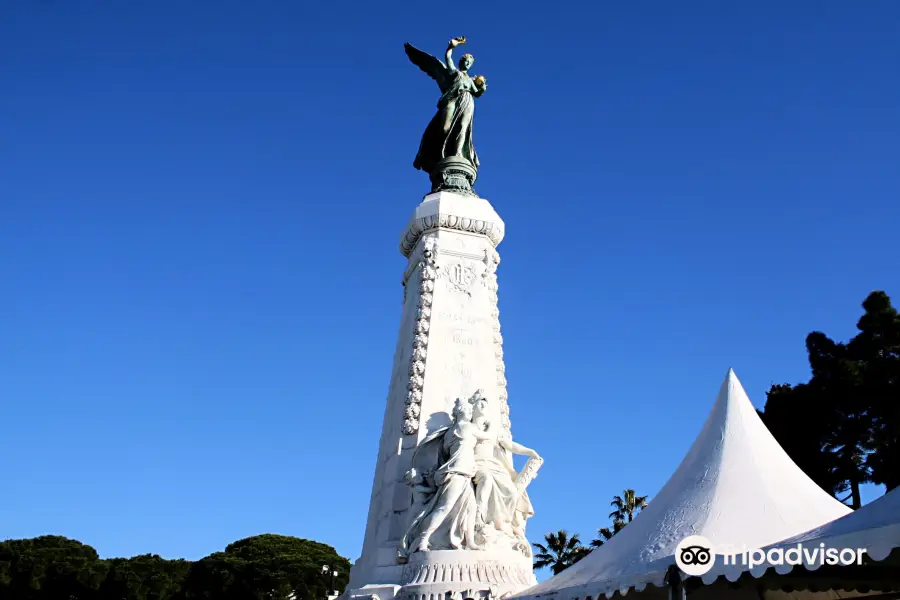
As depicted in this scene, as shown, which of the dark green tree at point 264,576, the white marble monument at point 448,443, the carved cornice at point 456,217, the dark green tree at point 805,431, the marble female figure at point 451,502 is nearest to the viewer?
the white marble monument at point 448,443

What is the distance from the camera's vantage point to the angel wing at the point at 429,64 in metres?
18.6

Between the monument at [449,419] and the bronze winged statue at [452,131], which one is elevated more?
the bronze winged statue at [452,131]

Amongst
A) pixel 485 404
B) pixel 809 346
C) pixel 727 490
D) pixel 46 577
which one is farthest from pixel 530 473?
pixel 46 577

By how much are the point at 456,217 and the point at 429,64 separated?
4584 millimetres

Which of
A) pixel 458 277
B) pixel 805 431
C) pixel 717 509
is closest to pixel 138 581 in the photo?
pixel 805 431

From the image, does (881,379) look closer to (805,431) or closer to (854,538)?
(805,431)

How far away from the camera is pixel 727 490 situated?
307 inches

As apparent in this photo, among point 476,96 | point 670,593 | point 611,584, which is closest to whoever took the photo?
point 670,593

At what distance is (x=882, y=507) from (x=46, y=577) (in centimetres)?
4372

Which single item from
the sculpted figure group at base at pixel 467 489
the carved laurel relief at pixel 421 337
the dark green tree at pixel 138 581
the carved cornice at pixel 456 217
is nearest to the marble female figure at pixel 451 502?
the sculpted figure group at base at pixel 467 489

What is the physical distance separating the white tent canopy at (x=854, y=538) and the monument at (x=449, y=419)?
6.71 m

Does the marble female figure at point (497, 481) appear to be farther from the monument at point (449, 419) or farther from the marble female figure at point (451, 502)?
the marble female figure at point (451, 502)

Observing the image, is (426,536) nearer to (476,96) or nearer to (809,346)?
(476,96)

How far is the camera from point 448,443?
1346cm
